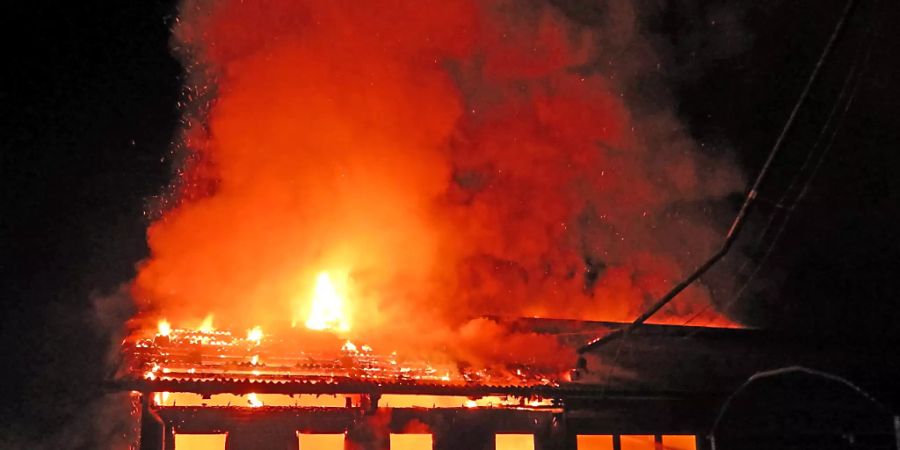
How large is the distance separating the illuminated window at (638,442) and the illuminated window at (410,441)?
3.03 metres

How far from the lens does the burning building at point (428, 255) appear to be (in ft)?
27.7

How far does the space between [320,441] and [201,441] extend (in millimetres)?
1366

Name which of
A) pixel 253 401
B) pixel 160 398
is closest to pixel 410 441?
pixel 253 401

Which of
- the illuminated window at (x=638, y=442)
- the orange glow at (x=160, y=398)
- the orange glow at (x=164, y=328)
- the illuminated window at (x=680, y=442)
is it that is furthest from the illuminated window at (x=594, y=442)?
the orange glow at (x=164, y=328)

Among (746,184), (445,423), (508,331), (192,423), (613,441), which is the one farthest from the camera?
(746,184)

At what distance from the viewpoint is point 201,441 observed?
805cm

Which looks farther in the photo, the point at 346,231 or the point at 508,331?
the point at 346,231

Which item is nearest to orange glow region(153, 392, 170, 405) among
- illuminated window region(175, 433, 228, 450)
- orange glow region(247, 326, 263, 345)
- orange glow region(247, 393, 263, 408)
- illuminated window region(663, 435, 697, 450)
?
illuminated window region(175, 433, 228, 450)

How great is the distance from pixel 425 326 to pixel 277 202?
3523 mm

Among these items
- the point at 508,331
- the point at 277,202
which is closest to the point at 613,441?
the point at 508,331

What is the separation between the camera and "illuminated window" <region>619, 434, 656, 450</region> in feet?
32.6

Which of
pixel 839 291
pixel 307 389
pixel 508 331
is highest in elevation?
pixel 839 291

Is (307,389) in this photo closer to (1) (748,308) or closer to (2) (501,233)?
(2) (501,233)

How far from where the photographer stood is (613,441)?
31.8ft
